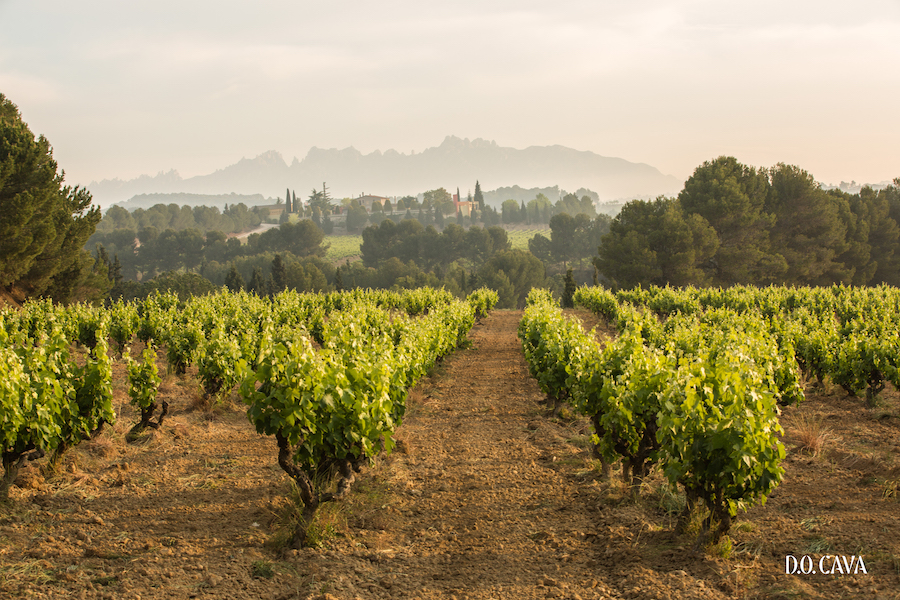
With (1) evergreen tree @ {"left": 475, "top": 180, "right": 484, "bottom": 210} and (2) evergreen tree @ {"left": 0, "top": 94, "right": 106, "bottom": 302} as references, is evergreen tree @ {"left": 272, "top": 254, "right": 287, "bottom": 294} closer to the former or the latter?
(2) evergreen tree @ {"left": 0, "top": 94, "right": 106, "bottom": 302}

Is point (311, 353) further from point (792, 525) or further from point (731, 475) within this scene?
point (792, 525)

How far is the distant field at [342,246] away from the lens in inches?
4410

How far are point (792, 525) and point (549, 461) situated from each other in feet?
10.5

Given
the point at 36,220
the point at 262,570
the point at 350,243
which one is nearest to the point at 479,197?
the point at 350,243

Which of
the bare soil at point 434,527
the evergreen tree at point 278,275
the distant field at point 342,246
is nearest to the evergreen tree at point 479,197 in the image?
the distant field at point 342,246

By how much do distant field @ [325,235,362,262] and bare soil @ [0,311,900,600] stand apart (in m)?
96.9

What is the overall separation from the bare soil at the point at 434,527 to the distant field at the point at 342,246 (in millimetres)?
96895

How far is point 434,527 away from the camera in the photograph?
6090mm

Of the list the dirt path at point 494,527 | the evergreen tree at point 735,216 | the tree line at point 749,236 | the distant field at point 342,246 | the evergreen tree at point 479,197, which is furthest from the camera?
the evergreen tree at point 479,197

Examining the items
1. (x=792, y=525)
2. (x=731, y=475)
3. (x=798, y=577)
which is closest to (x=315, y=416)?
(x=731, y=475)

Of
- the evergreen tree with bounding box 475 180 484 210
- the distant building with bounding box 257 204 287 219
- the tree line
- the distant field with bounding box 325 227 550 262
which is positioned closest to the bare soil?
the tree line

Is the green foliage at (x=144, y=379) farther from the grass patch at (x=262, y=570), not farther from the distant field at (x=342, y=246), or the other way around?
the distant field at (x=342, y=246)

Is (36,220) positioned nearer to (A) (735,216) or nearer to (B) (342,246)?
(A) (735,216)

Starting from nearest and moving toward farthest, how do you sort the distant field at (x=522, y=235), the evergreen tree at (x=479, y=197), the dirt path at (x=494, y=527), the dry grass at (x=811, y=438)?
1. the dirt path at (x=494, y=527)
2. the dry grass at (x=811, y=438)
3. the distant field at (x=522, y=235)
4. the evergreen tree at (x=479, y=197)
